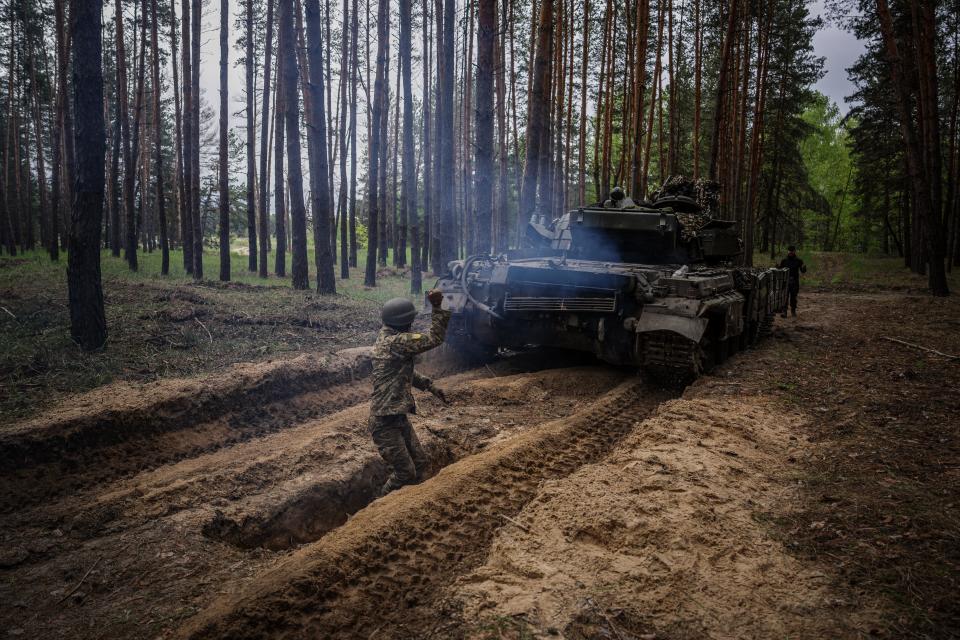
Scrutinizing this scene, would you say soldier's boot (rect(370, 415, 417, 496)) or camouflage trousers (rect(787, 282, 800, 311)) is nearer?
soldier's boot (rect(370, 415, 417, 496))

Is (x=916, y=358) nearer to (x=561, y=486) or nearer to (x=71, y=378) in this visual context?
(x=561, y=486)

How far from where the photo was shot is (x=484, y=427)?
19.6 ft

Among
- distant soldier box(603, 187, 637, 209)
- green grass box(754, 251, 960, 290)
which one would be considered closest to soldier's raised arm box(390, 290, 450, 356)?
distant soldier box(603, 187, 637, 209)

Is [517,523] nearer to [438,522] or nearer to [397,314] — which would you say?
[438,522]

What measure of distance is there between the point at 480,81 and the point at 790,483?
984 cm

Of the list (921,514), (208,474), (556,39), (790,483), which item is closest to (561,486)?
(790,483)

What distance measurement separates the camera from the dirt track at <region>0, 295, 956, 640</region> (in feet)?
9.37

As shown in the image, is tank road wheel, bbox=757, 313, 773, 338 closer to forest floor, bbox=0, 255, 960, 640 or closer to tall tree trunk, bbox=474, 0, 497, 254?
forest floor, bbox=0, 255, 960, 640

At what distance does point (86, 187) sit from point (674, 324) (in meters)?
7.84

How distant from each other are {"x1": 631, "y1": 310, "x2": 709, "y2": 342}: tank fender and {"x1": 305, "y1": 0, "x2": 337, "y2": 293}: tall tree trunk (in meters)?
9.86

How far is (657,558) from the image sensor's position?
326cm

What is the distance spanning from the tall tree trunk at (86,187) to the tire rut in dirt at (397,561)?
6.06 metres

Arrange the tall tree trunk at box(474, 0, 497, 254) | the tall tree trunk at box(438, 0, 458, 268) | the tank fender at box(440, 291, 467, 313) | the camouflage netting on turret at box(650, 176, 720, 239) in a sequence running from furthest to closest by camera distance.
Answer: the tall tree trunk at box(438, 0, 458, 268), the tall tree trunk at box(474, 0, 497, 254), the camouflage netting on turret at box(650, 176, 720, 239), the tank fender at box(440, 291, 467, 313)

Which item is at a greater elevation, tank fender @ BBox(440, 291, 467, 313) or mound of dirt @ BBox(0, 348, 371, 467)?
tank fender @ BBox(440, 291, 467, 313)
